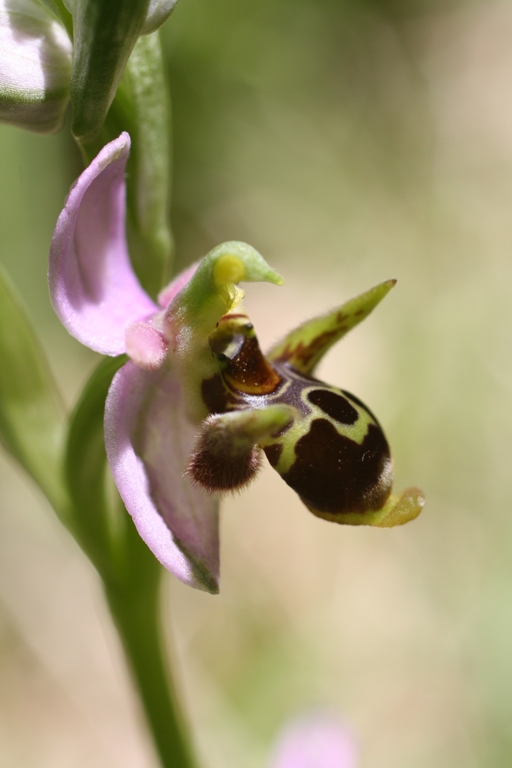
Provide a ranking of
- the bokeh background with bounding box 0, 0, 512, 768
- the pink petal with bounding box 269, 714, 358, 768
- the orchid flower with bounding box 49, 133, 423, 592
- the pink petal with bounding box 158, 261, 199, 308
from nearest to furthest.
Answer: the orchid flower with bounding box 49, 133, 423, 592, the pink petal with bounding box 158, 261, 199, 308, the pink petal with bounding box 269, 714, 358, 768, the bokeh background with bounding box 0, 0, 512, 768

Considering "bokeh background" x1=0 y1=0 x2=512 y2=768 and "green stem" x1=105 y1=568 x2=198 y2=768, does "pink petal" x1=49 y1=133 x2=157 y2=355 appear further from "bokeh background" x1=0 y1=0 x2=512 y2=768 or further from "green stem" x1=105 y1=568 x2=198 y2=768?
"bokeh background" x1=0 y1=0 x2=512 y2=768

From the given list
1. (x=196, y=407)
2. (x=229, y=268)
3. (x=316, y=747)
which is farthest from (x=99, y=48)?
(x=316, y=747)

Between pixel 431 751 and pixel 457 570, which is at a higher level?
pixel 457 570

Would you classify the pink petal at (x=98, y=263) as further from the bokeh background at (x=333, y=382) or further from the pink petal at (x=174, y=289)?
the bokeh background at (x=333, y=382)

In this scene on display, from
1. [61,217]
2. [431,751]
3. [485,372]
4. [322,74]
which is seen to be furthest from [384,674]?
[322,74]

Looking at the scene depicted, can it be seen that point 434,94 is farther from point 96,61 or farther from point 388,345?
point 96,61

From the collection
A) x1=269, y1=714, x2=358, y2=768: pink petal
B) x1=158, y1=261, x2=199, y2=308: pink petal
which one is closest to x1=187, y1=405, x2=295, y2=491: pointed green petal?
x1=158, y1=261, x2=199, y2=308: pink petal
